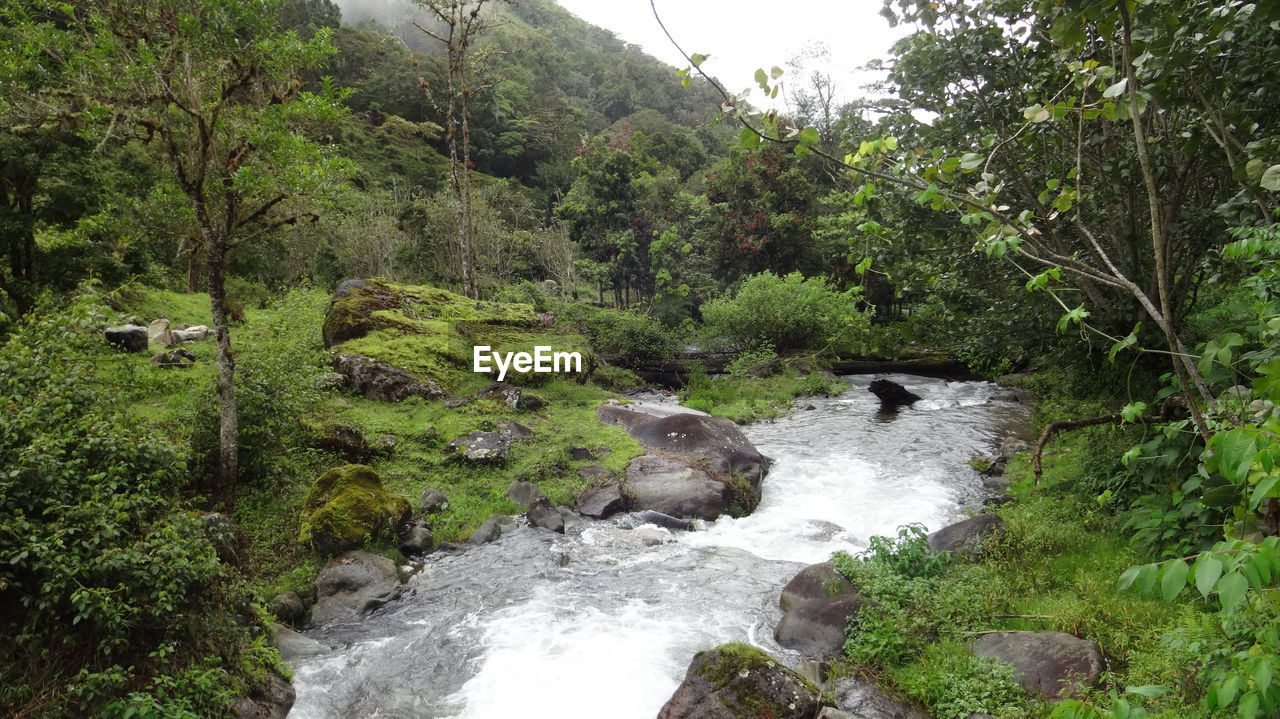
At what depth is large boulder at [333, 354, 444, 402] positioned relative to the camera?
15852 millimetres

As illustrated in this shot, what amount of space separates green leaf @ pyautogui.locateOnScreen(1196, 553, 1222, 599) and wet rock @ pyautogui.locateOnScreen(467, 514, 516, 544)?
10246 millimetres

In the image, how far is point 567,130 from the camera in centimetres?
5553

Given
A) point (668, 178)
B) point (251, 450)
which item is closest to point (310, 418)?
point (251, 450)

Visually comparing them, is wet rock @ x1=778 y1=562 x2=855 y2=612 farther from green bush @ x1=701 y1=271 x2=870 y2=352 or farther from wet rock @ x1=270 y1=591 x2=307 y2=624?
green bush @ x1=701 y1=271 x2=870 y2=352

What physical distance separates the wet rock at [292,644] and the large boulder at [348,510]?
1.77 metres

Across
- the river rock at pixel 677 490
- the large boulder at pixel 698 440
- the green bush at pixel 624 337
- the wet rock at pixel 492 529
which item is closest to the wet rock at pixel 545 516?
the wet rock at pixel 492 529

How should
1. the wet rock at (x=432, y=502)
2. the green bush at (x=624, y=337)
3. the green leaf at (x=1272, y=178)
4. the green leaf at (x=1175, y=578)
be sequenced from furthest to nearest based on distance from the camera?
the green bush at (x=624, y=337)
the wet rock at (x=432, y=502)
the green leaf at (x=1272, y=178)
the green leaf at (x=1175, y=578)

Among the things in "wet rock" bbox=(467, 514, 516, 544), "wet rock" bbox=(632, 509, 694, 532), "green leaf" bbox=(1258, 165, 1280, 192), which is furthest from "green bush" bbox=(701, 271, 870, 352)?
"green leaf" bbox=(1258, 165, 1280, 192)

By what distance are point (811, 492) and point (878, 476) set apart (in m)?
1.81

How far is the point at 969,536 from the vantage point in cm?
896

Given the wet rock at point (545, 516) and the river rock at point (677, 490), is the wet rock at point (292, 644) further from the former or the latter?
the river rock at point (677, 490)

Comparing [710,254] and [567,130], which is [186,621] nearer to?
[710,254]

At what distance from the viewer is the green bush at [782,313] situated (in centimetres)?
2581

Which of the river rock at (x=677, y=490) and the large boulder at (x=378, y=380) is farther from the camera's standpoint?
the large boulder at (x=378, y=380)
